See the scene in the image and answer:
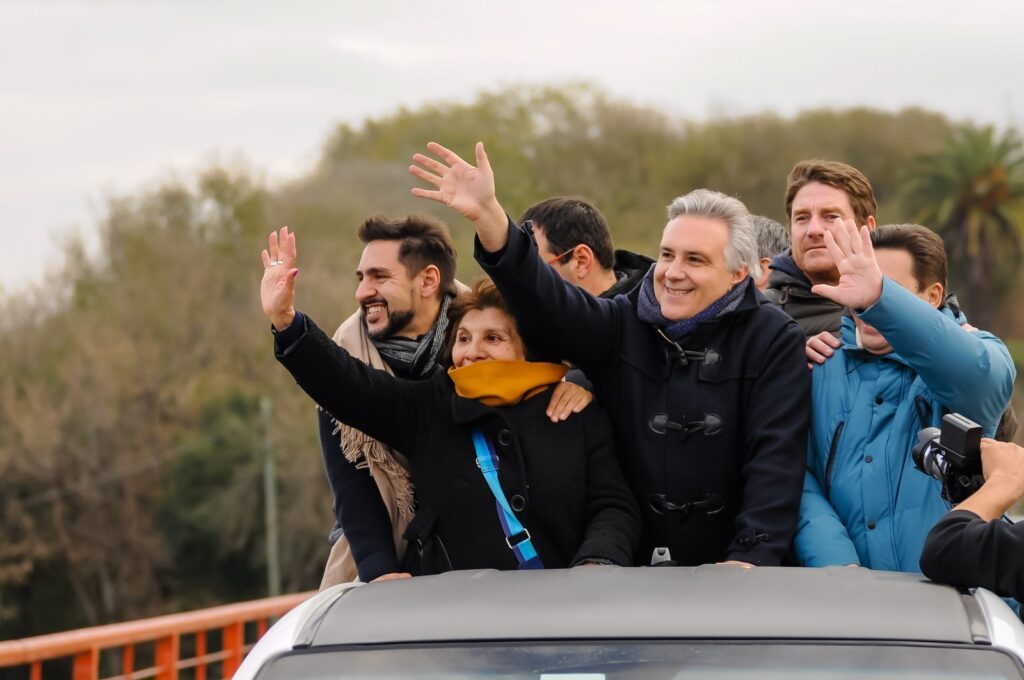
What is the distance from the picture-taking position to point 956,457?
3.20 metres

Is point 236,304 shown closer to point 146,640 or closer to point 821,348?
point 146,640

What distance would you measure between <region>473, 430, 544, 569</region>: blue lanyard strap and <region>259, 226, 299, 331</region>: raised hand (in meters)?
0.60

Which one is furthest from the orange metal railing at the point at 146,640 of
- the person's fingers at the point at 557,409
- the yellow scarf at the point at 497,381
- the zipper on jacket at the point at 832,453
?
the zipper on jacket at the point at 832,453

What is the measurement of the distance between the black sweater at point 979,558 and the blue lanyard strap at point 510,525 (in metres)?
1.24

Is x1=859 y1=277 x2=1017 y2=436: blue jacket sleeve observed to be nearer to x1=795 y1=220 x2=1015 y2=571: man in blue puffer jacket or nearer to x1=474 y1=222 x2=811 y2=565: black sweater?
x1=795 y1=220 x2=1015 y2=571: man in blue puffer jacket

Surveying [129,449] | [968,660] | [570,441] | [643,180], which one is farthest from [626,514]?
[643,180]

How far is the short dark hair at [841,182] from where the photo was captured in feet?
16.2

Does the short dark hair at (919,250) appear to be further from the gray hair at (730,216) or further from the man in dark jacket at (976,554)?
the man in dark jacket at (976,554)

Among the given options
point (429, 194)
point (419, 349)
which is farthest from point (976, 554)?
point (419, 349)

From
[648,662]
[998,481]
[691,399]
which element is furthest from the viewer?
[691,399]

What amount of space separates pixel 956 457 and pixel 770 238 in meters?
2.87

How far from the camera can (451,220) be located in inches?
1981

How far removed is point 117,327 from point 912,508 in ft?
161

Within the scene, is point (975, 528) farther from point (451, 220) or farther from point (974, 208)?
point (974, 208)
